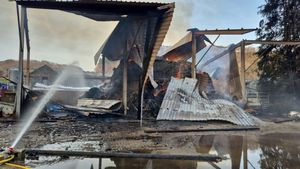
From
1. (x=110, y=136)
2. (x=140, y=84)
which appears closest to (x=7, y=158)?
(x=110, y=136)

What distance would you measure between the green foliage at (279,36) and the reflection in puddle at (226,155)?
494 inches

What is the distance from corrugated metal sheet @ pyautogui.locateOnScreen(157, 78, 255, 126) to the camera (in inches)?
413

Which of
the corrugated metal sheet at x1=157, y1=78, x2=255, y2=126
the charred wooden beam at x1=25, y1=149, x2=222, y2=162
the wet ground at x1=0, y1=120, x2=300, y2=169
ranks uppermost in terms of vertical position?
the corrugated metal sheet at x1=157, y1=78, x2=255, y2=126

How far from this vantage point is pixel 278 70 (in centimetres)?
1922

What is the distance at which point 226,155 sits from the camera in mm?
5496

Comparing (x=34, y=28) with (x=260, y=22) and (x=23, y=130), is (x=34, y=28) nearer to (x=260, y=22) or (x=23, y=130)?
(x=23, y=130)

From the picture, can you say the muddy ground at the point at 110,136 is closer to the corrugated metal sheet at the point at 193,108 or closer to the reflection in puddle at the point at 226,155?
the reflection in puddle at the point at 226,155

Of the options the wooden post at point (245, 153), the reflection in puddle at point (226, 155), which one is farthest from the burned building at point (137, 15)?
the wooden post at point (245, 153)

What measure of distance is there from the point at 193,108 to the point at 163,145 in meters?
5.09

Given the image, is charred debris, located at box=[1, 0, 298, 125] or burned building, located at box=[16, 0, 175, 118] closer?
burned building, located at box=[16, 0, 175, 118]

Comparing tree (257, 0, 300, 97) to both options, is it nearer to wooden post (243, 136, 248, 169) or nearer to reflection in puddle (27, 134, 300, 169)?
reflection in puddle (27, 134, 300, 169)

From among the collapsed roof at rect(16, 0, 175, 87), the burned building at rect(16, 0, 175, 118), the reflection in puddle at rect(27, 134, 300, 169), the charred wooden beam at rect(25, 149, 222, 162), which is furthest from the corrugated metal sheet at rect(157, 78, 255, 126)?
the charred wooden beam at rect(25, 149, 222, 162)

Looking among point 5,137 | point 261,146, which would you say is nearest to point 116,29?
point 5,137

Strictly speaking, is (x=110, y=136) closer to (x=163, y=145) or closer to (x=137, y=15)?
(x=163, y=145)
